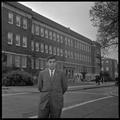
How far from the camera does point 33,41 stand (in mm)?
50406

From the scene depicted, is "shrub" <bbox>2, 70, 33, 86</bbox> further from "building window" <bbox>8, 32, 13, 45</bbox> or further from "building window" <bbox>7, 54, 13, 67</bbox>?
"building window" <bbox>8, 32, 13, 45</bbox>

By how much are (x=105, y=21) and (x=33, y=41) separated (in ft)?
102

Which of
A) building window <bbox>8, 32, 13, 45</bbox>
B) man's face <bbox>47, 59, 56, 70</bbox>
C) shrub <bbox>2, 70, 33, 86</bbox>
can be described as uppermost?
building window <bbox>8, 32, 13, 45</bbox>

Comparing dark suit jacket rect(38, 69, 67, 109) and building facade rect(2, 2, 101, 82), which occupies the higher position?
building facade rect(2, 2, 101, 82)

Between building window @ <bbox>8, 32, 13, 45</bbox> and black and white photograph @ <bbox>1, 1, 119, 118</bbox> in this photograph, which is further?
→ building window @ <bbox>8, 32, 13, 45</bbox>

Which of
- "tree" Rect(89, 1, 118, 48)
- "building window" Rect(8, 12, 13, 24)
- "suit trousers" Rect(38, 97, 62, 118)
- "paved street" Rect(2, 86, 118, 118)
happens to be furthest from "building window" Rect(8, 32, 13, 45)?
"suit trousers" Rect(38, 97, 62, 118)

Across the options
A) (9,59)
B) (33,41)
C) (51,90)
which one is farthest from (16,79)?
(51,90)

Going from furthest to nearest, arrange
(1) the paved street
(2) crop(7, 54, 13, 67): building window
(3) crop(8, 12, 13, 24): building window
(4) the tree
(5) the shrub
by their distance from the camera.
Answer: (3) crop(8, 12, 13, 24): building window → (2) crop(7, 54, 13, 67): building window → (5) the shrub → (4) the tree → (1) the paved street

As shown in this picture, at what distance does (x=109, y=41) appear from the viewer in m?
21.3

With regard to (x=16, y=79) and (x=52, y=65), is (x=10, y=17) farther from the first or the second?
(x=52, y=65)

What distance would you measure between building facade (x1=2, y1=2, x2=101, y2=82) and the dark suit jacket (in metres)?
27.7

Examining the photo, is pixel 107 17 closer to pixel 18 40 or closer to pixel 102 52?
pixel 102 52

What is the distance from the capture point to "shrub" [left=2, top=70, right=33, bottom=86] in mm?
33188

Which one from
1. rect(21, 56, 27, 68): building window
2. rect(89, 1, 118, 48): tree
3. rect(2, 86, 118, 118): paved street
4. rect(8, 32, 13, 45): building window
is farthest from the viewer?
rect(21, 56, 27, 68): building window
